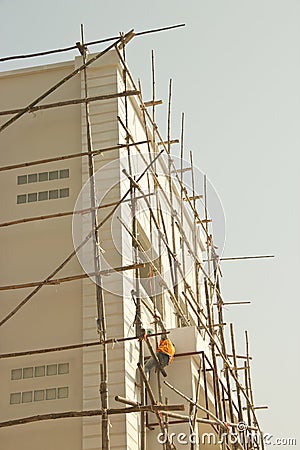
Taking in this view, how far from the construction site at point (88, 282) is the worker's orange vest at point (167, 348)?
46 millimetres

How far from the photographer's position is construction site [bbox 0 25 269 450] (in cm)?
1022

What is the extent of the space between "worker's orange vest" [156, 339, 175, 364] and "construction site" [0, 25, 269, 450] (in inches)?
1.8

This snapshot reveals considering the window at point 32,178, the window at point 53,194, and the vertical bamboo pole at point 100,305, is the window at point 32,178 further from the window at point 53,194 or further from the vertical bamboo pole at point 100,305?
the vertical bamboo pole at point 100,305

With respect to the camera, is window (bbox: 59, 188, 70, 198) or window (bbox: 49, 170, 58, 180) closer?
window (bbox: 59, 188, 70, 198)

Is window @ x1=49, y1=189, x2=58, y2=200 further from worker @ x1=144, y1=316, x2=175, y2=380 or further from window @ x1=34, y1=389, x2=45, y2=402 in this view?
window @ x1=34, y1=389, x2=45, y2=402

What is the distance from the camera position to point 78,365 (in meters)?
10.6

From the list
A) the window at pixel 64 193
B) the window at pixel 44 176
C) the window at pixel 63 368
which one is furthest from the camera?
the window at pixel 44 176

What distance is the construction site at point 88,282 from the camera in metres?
10.2

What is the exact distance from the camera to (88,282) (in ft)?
36.0

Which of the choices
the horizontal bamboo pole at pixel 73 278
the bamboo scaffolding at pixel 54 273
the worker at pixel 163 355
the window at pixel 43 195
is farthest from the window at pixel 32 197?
the worker at pixel 163 355

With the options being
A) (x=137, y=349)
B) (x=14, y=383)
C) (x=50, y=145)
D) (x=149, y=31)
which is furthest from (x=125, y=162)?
(x=14, y=383)

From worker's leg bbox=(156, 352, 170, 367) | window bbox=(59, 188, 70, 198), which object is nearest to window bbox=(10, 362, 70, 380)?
worker's leg bbox=(156, 352, 170, 367)

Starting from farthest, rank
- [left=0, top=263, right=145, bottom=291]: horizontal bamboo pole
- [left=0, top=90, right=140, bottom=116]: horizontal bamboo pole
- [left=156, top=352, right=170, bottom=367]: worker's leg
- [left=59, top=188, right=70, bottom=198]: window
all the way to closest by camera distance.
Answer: [left=59, top=188, right=70, bottom=198]: window < [left=0, top=90, right=140, bottom=116]: horizontal bamboo pole < [left=156, top=352, right=170, bottom=367]: worker's leg < [left=0, top=263, right=145, bottom=291]: horizontal bamboo pole

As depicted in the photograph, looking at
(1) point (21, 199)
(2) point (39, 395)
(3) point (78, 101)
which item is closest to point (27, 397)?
(2) point (39, 395)
